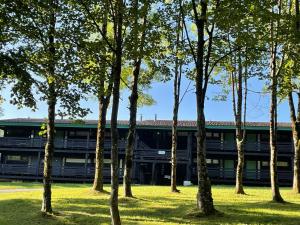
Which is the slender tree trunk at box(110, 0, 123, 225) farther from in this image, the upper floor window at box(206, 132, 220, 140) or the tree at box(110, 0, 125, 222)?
the upper floor window at box(206, 132, 220, 140)

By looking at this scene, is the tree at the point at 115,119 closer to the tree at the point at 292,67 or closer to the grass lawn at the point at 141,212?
the grass lawn at the point at 141,212

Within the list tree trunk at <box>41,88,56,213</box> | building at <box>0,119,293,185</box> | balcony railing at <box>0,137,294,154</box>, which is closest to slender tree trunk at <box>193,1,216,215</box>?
tree trunk at <box>41,88,56,213</box>

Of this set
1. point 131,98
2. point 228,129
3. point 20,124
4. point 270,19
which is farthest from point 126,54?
point 20,124

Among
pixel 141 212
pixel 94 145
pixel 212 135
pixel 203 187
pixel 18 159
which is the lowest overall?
pixel 141 212

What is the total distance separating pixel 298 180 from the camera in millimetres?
24812

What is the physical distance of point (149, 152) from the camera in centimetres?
4238

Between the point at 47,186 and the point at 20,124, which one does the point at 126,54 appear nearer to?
the point at 47,186

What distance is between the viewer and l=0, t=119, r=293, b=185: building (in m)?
42.2

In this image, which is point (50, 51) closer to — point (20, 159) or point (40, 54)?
point (40, 54)

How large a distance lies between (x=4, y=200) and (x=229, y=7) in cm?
1259

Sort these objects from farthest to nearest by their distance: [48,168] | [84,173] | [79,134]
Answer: [79,134], [84,173], [48,168]

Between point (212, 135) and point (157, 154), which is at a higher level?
point (212, 135)

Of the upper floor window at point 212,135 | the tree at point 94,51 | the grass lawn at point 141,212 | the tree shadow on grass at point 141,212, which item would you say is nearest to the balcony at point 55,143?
the upper floor window at point 212,135

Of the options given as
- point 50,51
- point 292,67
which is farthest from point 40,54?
point 292,67
